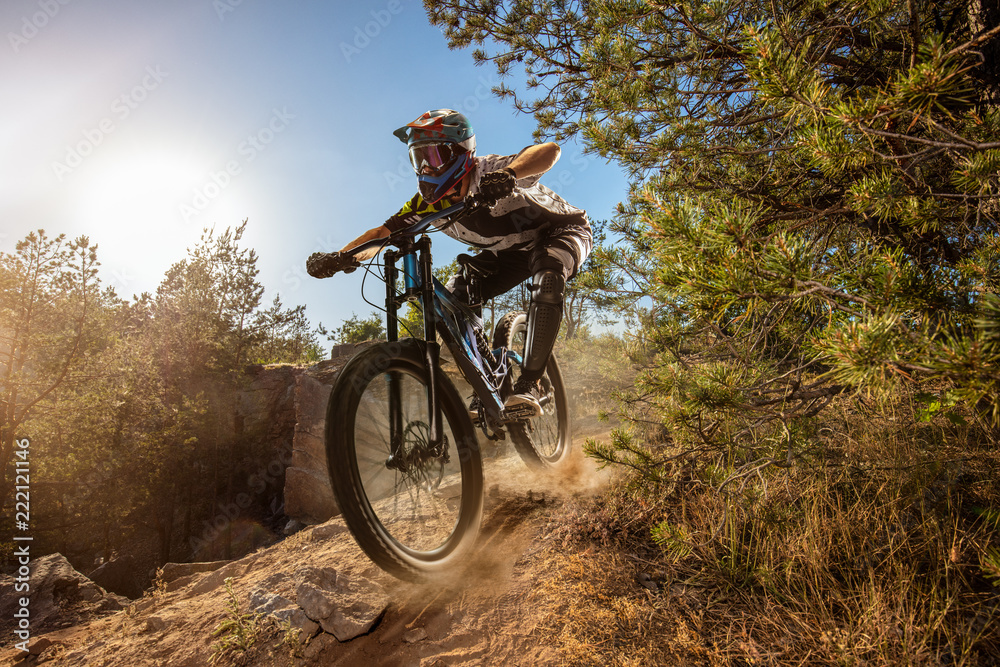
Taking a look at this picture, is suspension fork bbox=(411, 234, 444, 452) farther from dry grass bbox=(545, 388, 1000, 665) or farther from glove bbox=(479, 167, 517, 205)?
dry grass bbox=(545, 388, 1000, 665)

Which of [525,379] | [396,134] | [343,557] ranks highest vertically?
[396,134]

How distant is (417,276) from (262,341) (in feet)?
70.4

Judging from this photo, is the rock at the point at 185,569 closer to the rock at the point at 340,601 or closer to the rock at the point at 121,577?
the rock at the point at 340,601

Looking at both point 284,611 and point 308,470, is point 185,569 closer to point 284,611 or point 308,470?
point 284,611

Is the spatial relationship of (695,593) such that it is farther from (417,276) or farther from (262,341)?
(262,341)

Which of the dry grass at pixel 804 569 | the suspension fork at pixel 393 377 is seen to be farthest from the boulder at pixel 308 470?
the dry grass at pixel 804 569

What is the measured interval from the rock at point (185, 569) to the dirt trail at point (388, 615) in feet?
2.33

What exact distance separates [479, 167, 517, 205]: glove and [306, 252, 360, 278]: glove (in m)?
0.83

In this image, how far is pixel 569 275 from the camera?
119 inches

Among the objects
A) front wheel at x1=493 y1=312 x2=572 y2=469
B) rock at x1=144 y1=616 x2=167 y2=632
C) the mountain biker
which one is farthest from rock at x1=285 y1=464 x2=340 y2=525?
the mountain biker

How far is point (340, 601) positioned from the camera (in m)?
1.91

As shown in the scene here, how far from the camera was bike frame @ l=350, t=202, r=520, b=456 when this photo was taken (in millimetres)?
2094

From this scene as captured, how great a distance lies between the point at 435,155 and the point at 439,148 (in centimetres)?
5

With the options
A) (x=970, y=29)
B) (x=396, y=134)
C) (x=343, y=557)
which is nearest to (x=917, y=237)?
(x=970, y=29)
